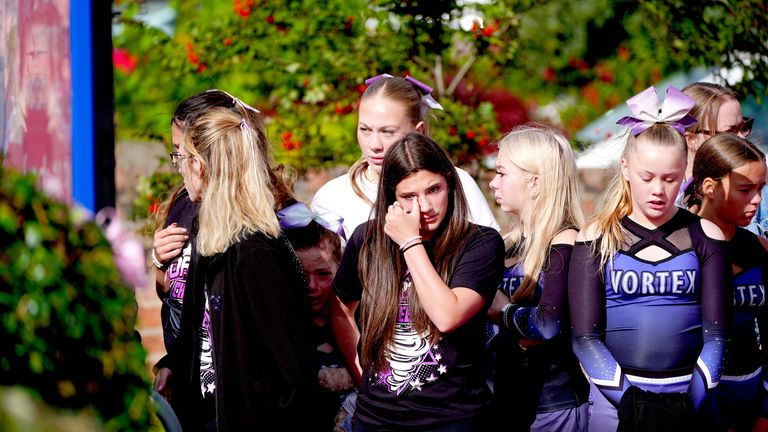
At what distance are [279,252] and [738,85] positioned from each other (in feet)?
12.3

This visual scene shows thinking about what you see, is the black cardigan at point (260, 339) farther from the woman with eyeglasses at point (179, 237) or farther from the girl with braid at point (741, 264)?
the girl with braid at point (741, 264)

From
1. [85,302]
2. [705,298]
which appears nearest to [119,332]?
[85,302]

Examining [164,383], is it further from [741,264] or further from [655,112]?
[741,264]

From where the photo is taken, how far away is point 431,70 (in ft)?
20.2

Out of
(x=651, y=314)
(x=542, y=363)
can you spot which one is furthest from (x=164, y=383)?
(x=651, y=314)

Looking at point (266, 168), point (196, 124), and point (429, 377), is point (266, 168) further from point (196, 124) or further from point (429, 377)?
point (429, 377)

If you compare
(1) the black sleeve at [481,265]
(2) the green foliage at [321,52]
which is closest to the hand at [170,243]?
(1) the black sleeve at [481,265]

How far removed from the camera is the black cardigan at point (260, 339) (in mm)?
3254

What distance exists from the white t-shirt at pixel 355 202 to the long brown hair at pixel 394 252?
539 mm

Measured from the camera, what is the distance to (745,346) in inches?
147

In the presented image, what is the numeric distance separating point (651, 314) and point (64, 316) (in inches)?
84.0

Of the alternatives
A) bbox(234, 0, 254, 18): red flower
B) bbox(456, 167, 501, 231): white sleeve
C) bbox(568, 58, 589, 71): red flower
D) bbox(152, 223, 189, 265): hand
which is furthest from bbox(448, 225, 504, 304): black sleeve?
bbox(568, 58, 589, 71): red flower

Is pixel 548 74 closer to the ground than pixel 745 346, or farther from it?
farther from it

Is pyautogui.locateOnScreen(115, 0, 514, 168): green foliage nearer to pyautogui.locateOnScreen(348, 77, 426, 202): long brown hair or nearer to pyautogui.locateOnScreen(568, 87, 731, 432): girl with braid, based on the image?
pyautogui.locateOnScreen(348, 77, 426, 202): long brown hair
